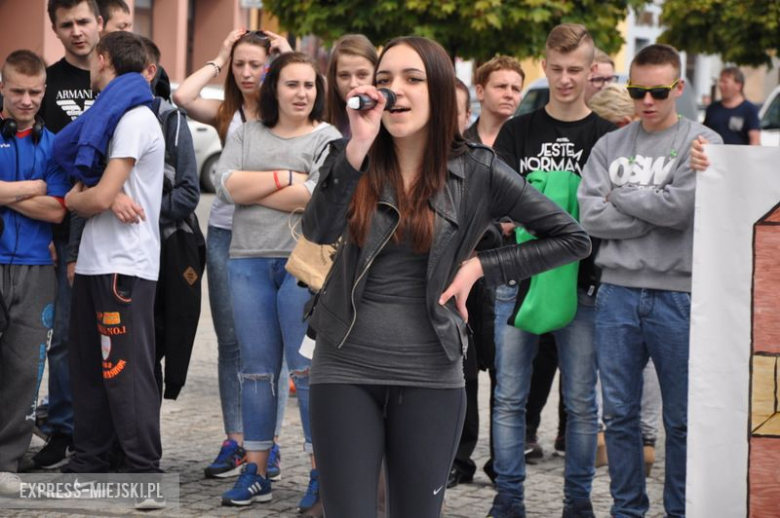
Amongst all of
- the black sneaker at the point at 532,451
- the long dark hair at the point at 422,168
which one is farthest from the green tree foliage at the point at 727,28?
the long dark hair at the point at 422,168

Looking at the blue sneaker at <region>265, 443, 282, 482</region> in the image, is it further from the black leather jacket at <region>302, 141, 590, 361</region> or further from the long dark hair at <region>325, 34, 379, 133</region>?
the black leather jacket at <region>302, 141, 590, 361</region>

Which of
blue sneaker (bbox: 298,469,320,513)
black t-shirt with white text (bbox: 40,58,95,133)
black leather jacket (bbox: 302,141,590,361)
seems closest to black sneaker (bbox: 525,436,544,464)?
blue sneaker (bbox: 298,469,320,513)

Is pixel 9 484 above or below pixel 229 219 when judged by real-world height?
below

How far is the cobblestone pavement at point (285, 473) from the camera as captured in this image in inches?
243

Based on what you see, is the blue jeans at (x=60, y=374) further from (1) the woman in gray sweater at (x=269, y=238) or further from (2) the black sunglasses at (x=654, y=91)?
(2) the black sunglasses at (x=654, y=91)

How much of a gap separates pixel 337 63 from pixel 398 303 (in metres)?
2.72

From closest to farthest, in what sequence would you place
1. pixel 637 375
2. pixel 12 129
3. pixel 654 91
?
pixel 654 91 → pixel 637 375 → pixel 12 129

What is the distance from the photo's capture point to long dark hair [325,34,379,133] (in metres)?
6.40

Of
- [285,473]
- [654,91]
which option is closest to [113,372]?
[285,473]

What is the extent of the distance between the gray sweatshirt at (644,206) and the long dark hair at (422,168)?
170 cm

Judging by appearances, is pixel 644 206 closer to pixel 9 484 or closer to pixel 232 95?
pixel 232 95

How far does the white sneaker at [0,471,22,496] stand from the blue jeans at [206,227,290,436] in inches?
44.8

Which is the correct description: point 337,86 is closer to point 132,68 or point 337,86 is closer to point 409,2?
point 132,68

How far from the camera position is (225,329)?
6.91 meters
